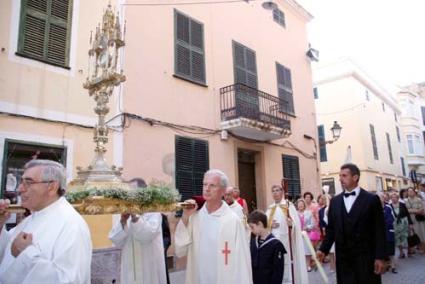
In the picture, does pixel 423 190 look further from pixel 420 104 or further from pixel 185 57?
pixel 420 104

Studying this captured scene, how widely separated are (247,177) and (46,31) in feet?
24.2

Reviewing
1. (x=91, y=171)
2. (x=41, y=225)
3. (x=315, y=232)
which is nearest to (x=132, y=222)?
(x=91, y=171)

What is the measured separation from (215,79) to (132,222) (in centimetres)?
800

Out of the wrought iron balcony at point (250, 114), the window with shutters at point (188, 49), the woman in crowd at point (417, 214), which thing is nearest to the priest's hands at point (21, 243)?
the window with shutters at point (188, 49)

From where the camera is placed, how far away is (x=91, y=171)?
144 inches

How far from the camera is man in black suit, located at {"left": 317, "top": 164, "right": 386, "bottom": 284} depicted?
14.7 feet

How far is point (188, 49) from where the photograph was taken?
10.8m

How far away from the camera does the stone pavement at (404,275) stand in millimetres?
7426

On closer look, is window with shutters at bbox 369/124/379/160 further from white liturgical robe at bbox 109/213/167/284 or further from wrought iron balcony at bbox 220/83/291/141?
white liturgical robe at bbox 109/213/167/284

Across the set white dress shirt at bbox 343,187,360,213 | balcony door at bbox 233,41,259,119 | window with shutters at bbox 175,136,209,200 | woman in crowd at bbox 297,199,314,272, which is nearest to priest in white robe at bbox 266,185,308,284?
white dress shirt at bbox 343,187,360,213

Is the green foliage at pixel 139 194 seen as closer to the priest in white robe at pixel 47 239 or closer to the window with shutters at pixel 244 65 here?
the priest in white robe at pixel 47 239

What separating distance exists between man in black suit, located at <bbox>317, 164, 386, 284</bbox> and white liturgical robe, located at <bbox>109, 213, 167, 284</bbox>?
2.08m

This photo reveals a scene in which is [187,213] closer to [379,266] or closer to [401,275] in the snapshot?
[379,266]

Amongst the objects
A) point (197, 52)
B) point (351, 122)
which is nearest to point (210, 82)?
point (197, 52)
